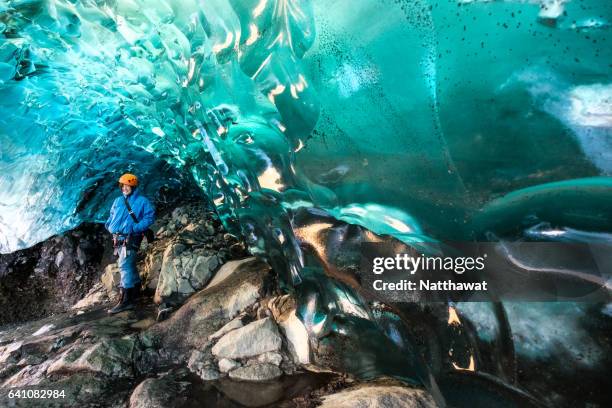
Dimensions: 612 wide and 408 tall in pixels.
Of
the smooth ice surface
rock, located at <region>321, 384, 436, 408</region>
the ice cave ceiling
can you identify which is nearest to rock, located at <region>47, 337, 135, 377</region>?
the smooth ice surface

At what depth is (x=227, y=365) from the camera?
2.79 m

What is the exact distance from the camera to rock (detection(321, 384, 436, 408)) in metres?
2.12

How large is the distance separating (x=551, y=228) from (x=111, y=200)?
18.1 feet

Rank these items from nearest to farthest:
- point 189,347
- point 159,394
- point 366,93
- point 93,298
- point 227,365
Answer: point 366,93 → point 159,394 → point 227,365 → point 189,347 → point 93,298

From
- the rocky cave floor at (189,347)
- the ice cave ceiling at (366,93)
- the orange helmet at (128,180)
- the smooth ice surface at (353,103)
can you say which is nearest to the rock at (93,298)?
the rocky cave floor at (189,347)

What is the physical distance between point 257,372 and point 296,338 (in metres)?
0.37

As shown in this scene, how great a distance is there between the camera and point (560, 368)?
1773mm

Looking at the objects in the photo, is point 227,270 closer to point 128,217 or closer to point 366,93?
point 128,217

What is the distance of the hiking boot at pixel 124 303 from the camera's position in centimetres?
390

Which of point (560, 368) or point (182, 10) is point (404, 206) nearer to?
point (560, 368)

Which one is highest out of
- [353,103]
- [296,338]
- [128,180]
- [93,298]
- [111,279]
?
[128,180]

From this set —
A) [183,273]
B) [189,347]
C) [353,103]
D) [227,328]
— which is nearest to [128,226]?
[183,273]

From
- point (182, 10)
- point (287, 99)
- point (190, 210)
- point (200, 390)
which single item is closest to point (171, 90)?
point (182, 10)

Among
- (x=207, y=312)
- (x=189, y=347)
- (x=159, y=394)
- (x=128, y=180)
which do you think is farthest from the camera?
(x=128, y=180)
